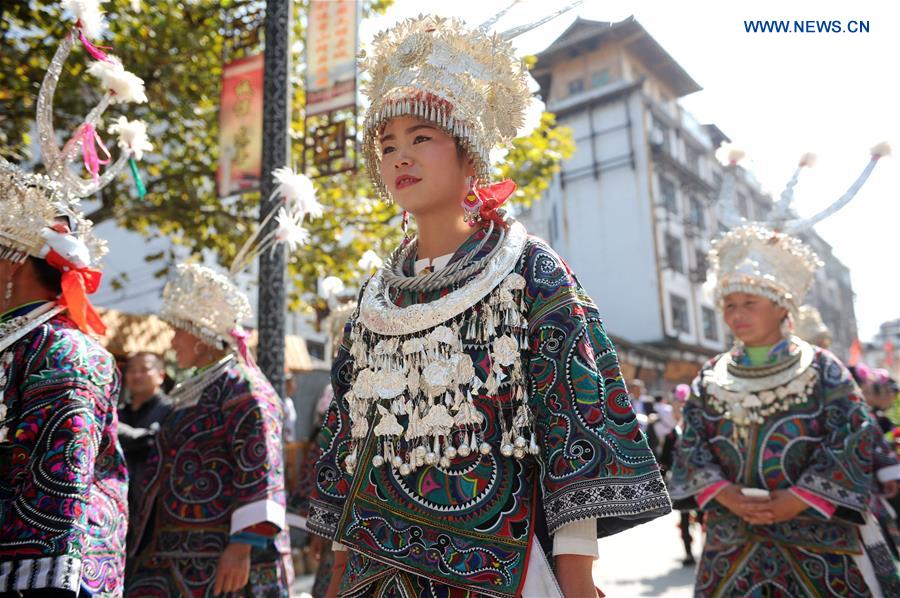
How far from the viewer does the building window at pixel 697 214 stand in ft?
98.8

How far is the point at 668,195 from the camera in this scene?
28.1m

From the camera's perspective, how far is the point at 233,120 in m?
6.65

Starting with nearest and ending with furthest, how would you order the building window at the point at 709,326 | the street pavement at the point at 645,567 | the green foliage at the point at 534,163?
the street pavement at the point at 645,567, the green foliage at the point at 534,163, the building window at the point at 709,326

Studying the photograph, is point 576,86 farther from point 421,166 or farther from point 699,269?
point 421,166

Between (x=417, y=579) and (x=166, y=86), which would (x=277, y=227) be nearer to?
(x=417, y=579)

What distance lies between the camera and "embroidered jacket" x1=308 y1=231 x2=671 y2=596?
5.81 feet

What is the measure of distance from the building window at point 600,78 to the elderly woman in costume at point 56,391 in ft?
68.8

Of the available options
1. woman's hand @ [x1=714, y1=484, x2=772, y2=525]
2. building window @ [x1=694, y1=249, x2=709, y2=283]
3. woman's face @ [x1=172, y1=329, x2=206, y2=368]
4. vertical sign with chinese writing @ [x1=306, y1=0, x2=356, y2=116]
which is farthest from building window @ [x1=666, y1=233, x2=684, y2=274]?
woman's face @ [x1=172, y1=329, x2=206, y2=368]

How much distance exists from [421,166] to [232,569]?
2.07 m

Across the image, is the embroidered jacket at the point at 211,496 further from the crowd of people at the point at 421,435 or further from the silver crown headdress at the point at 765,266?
the silver crown headdress at the point at 765,266

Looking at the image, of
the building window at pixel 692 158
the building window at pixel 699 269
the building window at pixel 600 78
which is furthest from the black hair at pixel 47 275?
the building window at pixel 692 158

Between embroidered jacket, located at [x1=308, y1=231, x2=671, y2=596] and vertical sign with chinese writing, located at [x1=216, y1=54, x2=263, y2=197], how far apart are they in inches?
192

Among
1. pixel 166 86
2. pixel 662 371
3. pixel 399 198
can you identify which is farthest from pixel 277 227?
pixel 662 371

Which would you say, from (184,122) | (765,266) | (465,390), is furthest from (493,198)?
(184,122)
